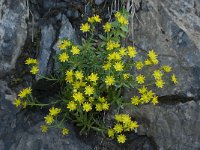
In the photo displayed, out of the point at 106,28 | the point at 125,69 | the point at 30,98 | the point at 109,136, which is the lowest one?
the point at 109,136

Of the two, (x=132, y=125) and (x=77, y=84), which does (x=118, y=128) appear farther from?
(x=77, y=84)

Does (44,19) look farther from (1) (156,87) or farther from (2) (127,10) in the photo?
(1) (156,87)

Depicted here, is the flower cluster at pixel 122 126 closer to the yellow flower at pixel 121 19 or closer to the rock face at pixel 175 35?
the rock face at pixel 175 35

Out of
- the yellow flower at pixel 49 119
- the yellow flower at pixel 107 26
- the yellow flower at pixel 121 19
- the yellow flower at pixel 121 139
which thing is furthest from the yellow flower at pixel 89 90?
the yellow flower at pixel 121 19

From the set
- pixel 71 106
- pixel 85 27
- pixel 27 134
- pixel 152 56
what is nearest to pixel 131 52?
pixel 152 56

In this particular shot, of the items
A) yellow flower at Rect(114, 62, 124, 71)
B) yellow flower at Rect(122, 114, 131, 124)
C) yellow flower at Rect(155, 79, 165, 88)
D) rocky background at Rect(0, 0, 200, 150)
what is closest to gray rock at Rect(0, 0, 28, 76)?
rocky background at Rect(0, 0, 200, 150)

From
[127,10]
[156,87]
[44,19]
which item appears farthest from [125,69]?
[44,19]

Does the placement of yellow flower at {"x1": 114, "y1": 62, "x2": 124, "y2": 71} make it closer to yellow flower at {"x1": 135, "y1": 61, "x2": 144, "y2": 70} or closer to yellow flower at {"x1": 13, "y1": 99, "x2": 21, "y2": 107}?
yellow flower at {"x1": 135, "y1": 61, "x2": 144, "y2": 70}
